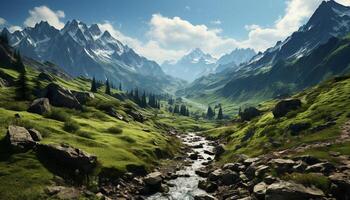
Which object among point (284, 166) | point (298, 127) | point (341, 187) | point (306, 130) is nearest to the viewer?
point (341, 187)

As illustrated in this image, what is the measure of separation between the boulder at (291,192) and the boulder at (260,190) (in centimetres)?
314

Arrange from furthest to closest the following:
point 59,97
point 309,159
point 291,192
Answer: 1. point 59,97
2. point 309,159
3. point 291,192

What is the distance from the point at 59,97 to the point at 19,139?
200 feet

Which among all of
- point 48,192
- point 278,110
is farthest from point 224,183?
point 278,110

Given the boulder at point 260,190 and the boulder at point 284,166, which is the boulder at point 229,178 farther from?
the boulder at point 260,190

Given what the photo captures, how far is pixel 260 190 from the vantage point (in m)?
51.0

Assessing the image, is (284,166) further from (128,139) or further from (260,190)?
(128,139)

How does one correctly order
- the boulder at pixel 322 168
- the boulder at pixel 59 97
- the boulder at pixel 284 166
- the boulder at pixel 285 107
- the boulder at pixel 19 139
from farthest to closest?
the boulder at pixel 59 97 < the boulder at pixel 285 107 < the boulder at pixel 284 166 < the boulder at pixel 19 139 < the boulder at pixel 322 168

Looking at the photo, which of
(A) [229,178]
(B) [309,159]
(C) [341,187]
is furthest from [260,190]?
(A) [229,178]

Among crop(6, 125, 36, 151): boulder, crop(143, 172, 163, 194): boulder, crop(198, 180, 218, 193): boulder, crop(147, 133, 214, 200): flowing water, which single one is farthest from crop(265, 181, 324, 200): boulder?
crop(6, 125, 36, 151): boulder

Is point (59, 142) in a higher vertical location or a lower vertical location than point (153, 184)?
higher

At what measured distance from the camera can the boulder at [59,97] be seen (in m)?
115

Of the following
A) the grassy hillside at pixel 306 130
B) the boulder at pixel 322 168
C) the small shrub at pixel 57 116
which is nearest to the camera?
the boulder at pixel 322 168

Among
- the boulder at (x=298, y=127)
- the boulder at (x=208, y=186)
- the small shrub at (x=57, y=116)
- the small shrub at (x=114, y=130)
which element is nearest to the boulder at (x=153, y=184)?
the boulder at (x=208, y=186)
